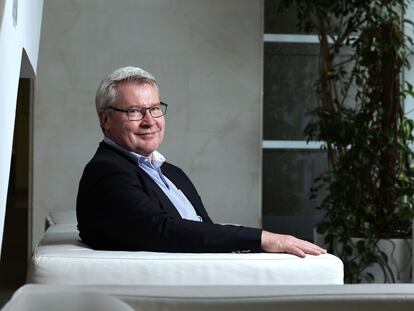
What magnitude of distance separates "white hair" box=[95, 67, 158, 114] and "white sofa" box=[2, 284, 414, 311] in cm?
149

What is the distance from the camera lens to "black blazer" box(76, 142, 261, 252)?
2.71m

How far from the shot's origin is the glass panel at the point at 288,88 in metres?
8.05

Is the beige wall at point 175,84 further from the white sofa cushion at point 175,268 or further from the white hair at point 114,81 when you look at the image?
the white sofa cushion at point 175,268

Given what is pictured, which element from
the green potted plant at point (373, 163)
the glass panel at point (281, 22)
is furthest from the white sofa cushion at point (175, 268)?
the glass panel at point (281, 22)

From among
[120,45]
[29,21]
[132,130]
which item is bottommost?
[132,130]

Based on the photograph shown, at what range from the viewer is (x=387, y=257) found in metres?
6.52

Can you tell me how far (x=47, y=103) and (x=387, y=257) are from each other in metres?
3.15

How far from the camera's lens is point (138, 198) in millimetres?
2793

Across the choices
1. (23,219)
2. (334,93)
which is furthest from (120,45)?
(23,219)

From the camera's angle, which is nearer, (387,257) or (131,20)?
(387,257)

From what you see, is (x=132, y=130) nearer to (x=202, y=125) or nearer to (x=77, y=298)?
(x=77, y=298)

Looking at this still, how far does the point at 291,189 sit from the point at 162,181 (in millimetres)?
4913

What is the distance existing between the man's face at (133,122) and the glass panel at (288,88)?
487cm

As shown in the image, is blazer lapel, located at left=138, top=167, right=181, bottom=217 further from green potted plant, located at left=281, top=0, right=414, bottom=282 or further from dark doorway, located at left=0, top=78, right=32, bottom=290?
dark doorway, located at left=0, top=78, right=32, bottom=290
